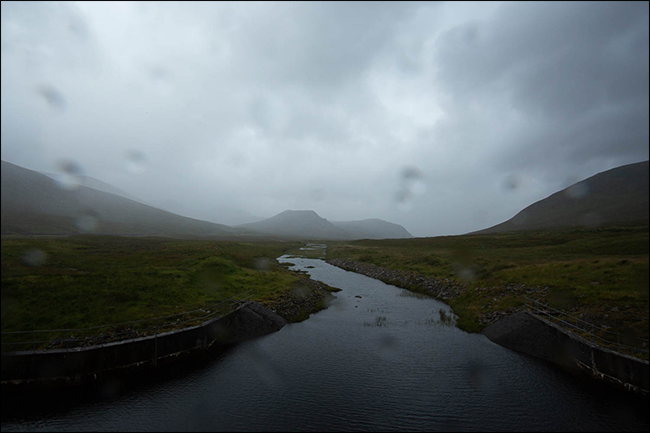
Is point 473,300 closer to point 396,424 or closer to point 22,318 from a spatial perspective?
point 396,424

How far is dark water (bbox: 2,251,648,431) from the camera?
15883 millimetres

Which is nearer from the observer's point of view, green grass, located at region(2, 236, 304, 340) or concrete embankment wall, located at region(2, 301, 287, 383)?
concrete embankment wall, located at region(2, 301, 287, 383)

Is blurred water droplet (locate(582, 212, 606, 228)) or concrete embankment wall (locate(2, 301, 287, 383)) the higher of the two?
blurred water droplet (locate(582, 212, 606, 228))

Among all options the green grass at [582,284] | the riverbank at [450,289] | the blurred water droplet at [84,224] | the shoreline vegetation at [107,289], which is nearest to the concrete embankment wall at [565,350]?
the riverbank at [450,289]

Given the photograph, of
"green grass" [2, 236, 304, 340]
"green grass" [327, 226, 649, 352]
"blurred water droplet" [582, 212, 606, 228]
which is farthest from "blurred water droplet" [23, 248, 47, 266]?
"blurred water droplet" [582, 212, 606, 228]

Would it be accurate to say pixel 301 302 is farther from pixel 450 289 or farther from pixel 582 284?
pixel 582 284

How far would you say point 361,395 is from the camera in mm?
18875

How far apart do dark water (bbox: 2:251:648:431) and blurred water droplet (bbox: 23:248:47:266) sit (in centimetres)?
1859

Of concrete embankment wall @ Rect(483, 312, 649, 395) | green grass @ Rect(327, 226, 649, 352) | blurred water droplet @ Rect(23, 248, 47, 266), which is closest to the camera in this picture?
concrete embankment wall @ Rect(483, 312, 649, 395)

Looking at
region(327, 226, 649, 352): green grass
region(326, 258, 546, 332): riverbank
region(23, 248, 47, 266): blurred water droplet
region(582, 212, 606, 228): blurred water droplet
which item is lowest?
region(326, 258, 546, 332): riverbank

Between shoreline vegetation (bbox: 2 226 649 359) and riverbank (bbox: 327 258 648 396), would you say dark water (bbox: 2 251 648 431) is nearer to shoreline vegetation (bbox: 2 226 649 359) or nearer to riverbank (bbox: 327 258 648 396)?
riverbank (bbox: 327 258 648 396)

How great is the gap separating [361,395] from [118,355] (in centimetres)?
1786

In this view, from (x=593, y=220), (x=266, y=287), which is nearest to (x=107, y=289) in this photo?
(x=266, y=287)

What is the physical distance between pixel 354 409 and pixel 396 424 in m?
2.63
